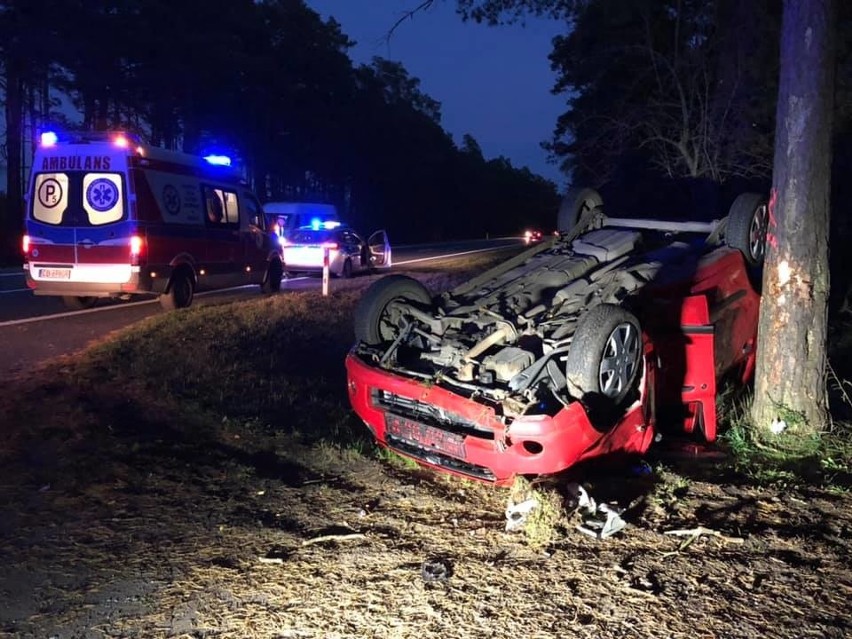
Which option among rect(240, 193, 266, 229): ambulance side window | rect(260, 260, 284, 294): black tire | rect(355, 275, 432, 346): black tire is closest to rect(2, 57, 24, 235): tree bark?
rect(260, 260, 284, 294): black tire

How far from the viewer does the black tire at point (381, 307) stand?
5578mm

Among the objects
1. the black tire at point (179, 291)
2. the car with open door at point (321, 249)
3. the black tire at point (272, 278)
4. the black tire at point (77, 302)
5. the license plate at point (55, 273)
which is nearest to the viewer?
the license plate at point (55, 273)

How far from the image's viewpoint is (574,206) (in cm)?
776

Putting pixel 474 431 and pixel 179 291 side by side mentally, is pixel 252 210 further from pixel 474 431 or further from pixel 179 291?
pixel 474 431

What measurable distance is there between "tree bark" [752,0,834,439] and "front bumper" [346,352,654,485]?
1.42 m

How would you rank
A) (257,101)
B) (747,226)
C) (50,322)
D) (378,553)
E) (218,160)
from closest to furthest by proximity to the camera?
(378,553) → (747,226) → (50,322) → (218,160) → (257,101)

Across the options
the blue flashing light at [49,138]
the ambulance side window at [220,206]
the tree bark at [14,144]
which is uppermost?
the tree bark at [14,144]

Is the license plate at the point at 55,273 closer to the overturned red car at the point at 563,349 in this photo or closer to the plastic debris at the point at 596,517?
the overturned red car at the point at 563,349

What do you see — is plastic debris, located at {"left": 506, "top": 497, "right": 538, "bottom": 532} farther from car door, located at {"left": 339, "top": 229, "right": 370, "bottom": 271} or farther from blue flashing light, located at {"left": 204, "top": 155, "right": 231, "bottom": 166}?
car door, located at {"left": 339, "top": 229, "right": 370, "bottom": 271}

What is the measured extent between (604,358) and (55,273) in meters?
9.09

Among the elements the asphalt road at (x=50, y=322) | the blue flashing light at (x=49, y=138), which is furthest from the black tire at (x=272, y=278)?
the blue flashing light at (x=49, y=138)

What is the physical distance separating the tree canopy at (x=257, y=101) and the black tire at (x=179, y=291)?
4.37 metres

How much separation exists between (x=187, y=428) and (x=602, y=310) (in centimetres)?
338

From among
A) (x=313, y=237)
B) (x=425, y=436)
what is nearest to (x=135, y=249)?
(x=313, y=237)
